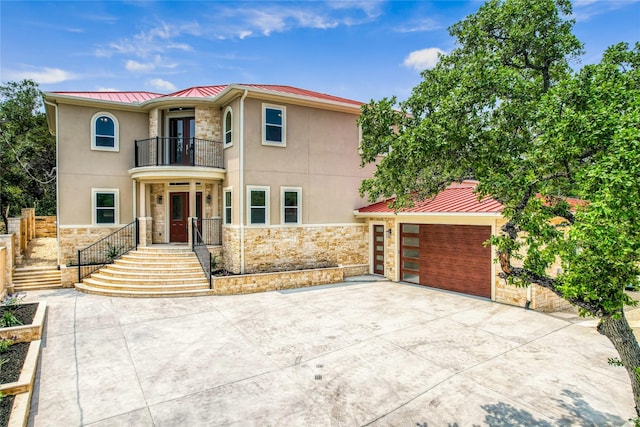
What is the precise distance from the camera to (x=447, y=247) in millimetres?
11883

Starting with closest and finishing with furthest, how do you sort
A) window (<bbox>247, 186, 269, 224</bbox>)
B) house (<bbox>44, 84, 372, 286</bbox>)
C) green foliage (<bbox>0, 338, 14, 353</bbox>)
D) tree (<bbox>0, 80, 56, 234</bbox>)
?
green foliage (<bbox>0, 338, 14, 353</bbox>)
window (<bbox>247, 186, 269, 224</bbox>)
house (<bbox>44, 84, 372, 286</bbox>)
tree (<bbox>0, 80, 56, 234</bbox>)

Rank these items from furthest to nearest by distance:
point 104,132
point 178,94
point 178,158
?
point 178,94 → point 178,158 → point 104,132

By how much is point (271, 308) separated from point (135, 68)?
20597 mm

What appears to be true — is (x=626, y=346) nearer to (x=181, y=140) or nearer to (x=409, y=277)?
(x=409, y=277)

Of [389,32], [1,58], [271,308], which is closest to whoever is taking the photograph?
[271,308]

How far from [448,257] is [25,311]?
12.2m

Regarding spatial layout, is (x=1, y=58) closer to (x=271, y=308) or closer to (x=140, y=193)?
(x=140, y=193)

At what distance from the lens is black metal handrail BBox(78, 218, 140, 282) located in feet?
42.1

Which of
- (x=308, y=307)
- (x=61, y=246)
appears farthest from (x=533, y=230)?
(x=61, y=246)

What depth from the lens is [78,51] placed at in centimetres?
1416

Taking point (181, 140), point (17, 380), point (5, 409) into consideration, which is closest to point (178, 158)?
point (181, 140)

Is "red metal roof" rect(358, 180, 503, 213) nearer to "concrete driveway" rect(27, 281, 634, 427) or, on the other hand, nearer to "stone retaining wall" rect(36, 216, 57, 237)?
"concrete driveway" rect(27, 281, 634, 427)

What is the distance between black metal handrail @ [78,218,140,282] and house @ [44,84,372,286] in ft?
1.07

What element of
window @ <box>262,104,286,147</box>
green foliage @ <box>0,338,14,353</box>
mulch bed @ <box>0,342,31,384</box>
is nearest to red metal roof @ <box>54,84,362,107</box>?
window @ <box>262,104,286,147</box>
